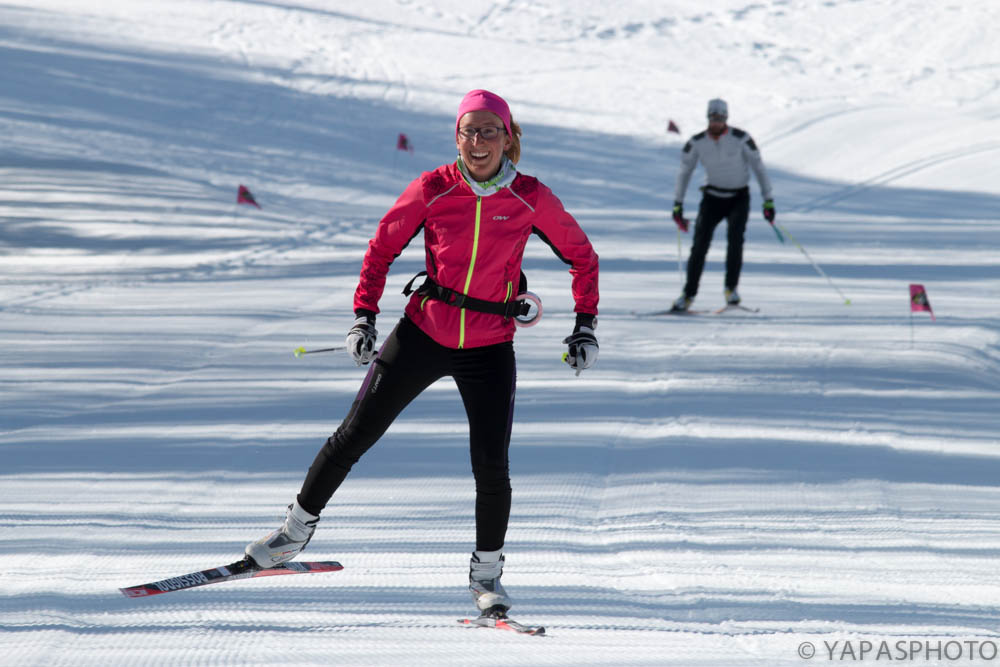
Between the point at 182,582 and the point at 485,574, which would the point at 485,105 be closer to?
the point at 485,574

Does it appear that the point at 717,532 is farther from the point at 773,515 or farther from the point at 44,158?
the point at 44,158

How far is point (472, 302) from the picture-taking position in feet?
11.3

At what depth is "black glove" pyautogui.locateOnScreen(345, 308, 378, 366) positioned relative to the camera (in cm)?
345

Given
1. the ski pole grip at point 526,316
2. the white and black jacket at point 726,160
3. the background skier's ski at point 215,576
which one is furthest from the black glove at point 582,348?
the white and black jacket at point 726,160

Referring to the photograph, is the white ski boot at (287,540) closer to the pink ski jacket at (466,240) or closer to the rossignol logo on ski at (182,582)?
the rossignol logo on ski at (182,582)

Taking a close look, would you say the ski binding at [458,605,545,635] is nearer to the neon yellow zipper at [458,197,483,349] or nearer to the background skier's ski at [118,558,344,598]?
the background skier's ski at [118,558,344,598]

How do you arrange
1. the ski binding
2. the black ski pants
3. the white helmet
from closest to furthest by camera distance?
the ski binding → the white helmet → the black ski pants

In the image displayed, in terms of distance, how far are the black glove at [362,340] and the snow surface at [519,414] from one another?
32.4 inches

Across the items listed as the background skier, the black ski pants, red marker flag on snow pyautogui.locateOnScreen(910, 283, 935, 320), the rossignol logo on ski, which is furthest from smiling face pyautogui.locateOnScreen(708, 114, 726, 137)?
the rossignol logo on ski

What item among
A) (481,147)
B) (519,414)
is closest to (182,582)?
(481,147)

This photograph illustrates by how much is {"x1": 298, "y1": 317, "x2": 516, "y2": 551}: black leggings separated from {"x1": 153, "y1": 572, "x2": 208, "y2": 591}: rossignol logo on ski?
531 millimetres

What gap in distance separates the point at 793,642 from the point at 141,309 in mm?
7552

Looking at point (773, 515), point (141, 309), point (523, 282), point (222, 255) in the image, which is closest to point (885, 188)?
point (222, 255)

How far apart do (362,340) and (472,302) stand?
37cm
